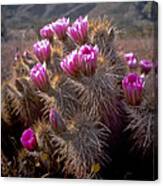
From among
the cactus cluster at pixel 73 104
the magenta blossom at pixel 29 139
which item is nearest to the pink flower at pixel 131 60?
the cactus cluster at pixel 73 104

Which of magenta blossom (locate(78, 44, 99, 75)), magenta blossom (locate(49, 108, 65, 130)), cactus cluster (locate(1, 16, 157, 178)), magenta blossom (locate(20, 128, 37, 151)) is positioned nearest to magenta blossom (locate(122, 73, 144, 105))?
cactus cluster (locate(1, 16, 157, 178))

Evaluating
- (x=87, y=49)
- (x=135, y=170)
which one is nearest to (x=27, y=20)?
(x=87, y=49)

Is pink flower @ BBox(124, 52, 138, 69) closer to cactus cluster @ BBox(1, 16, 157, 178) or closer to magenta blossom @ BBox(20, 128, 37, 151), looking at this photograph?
cactus cluster @ BBox(1, 16, 157, 178)

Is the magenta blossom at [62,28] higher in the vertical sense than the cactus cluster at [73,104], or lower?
higher

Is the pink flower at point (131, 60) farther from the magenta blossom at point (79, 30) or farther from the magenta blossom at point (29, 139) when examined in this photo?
the magenta blossom at point (29, 139)

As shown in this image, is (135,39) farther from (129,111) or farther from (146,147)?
(146,147)

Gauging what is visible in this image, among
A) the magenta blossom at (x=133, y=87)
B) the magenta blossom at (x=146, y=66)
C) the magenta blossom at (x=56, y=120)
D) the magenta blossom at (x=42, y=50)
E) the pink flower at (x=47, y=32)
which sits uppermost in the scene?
the pink flower at (x=47, y=32)
